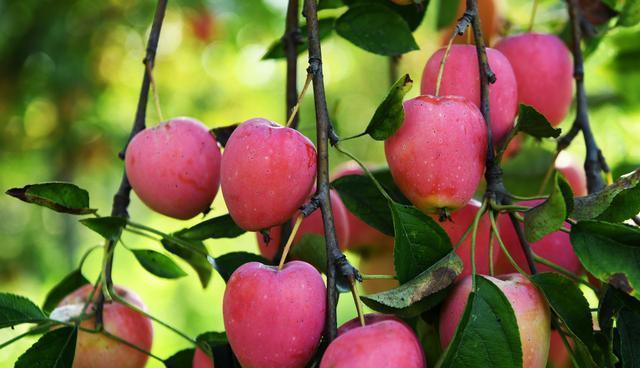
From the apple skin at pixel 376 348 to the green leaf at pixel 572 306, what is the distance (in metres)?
0.11

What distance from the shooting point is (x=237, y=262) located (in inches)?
27.3

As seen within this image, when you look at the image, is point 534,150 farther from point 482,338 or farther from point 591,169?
point 482,338

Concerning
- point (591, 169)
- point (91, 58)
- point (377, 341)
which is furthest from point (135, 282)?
point (377, 341)

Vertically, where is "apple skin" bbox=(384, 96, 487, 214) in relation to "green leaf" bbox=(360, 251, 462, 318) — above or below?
above

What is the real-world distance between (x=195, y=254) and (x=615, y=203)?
380 mm

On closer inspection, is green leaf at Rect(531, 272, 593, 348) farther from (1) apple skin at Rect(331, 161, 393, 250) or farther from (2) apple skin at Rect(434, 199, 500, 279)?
(1) apple skin at Rect(331, 161, 393, 250)

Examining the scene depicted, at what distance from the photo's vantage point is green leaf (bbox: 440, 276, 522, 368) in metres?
0.53

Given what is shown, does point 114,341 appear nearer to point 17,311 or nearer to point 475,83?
point 17,311

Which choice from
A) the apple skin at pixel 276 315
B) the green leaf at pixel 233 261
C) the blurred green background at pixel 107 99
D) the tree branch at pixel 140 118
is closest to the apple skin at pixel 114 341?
the tree branch at pixel 140 118

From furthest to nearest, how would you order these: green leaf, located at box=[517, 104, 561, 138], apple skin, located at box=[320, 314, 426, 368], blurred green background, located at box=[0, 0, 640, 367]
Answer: blurred green background, located at box=[0, 0, 640, 367]
green leaf, located at box=[517, 104, 561, 138]
apple skin, located at box=[320, 314, 426, 368]

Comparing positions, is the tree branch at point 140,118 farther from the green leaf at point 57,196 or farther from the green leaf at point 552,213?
the green leaf at point 552,213

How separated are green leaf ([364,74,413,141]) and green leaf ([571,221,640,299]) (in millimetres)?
149

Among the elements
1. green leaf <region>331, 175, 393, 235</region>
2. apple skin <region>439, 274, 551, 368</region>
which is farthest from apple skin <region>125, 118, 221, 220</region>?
apple skin <region>439, 274, 551, 368</region>

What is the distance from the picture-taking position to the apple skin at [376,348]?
0.50m
